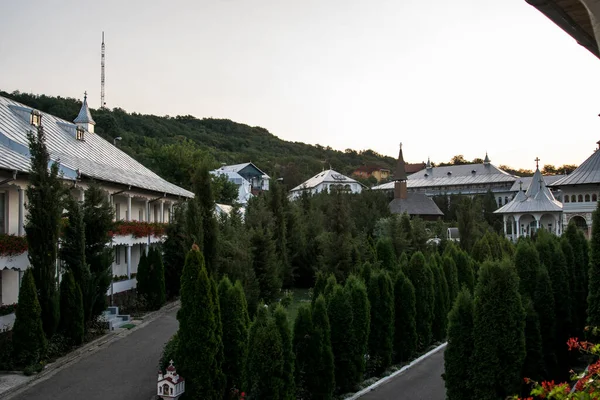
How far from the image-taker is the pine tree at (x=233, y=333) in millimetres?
12422

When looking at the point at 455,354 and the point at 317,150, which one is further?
the point at 317,150

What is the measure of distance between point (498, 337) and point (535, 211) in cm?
4935

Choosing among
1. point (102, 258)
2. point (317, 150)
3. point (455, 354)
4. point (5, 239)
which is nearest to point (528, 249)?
point (455, 354)

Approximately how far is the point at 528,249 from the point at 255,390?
900 cm

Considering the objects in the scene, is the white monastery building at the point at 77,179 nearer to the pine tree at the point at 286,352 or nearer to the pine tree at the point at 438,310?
the pine tree at the point at 286,352

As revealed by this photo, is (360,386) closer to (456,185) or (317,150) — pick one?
(456,185)

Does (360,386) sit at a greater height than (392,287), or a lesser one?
lesser

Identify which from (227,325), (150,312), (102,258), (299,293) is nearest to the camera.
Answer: (227,325)

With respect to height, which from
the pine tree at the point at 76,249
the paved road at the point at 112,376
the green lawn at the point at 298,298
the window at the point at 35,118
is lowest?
the paved road at the point at 112,376

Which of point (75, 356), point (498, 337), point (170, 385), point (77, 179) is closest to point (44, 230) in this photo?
point (75, 356)

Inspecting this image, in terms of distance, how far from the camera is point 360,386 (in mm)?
13977

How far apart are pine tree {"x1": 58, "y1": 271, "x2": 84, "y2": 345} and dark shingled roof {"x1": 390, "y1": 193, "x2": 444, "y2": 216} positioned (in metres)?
52.3

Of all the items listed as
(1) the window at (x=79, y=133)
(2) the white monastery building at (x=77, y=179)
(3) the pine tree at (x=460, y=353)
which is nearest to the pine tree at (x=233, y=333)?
(3) the pine tree at (x=460, y=353)

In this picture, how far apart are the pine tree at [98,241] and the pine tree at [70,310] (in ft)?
4.46
